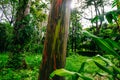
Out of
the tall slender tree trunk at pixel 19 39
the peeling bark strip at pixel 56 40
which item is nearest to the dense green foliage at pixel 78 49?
the tall slender tree trunk at pixel 19 39

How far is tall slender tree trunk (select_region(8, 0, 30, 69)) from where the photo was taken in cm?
852

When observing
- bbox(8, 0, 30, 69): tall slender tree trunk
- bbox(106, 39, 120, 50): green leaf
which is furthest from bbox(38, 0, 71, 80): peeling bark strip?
bbox(8, 0, 30, 69): tall slender tree trunk

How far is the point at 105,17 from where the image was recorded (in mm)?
1692

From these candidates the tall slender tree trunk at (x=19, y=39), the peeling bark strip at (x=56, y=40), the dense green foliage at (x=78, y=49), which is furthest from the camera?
the tall slender tree trunk at (x=19, y=39)

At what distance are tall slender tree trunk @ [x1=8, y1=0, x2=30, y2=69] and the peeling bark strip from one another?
531 centimetres

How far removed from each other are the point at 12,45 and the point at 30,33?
2.66 ft

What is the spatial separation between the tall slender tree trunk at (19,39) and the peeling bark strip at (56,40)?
5.31 m

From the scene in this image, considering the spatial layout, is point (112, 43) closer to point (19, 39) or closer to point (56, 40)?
point (56, 40)

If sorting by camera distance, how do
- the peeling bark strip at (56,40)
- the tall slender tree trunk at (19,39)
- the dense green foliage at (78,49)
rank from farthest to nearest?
the tall slender tree trunk at (19,39)
the peeling bark strip at (56,40)
the dense green foliage at (78,49)

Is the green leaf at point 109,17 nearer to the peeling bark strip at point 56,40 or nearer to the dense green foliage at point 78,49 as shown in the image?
the dense green foliage at point 78,49

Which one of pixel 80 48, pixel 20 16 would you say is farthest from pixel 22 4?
pixel 80 48

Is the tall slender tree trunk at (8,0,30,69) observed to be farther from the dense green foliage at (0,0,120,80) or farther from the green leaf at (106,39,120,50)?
the green leaf at (106,39,120,50)

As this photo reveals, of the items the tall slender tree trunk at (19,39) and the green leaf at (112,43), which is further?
the tall slender tree trunk at (19,39)

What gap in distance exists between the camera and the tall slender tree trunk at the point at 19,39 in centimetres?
852
